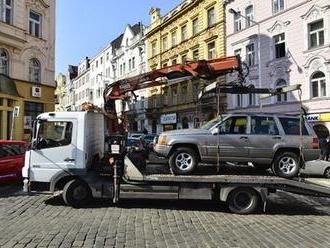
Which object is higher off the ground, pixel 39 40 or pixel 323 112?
pixel 39 40

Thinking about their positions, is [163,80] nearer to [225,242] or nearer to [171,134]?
[171,134]

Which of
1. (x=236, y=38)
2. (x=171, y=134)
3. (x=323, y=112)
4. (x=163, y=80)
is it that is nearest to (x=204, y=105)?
(x=236, y=38)

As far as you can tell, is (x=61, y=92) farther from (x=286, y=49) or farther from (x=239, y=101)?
(x=286, y=49)

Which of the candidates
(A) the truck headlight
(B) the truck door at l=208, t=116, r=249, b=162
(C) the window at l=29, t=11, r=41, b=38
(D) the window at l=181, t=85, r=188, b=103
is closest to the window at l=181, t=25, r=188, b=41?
(D) the window at l=181, t=85, r=188, b=103

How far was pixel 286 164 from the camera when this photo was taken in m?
11.4

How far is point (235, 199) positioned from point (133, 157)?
267 cm

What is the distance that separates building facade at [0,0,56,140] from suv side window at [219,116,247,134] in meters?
16.9

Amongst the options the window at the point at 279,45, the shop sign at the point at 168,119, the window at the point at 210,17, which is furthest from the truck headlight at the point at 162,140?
the shop sign at the point at 168,119

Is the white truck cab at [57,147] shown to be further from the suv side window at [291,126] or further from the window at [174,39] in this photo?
the window at [174,39]

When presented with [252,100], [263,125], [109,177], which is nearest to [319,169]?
[263,125]

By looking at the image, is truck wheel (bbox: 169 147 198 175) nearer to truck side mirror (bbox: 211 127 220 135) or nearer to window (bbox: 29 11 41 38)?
truck side mirror (bbox: 211 127 220 135)

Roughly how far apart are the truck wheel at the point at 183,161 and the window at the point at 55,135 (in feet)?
8.77

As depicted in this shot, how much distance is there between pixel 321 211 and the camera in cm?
1144

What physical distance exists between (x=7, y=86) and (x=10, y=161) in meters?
13.1
